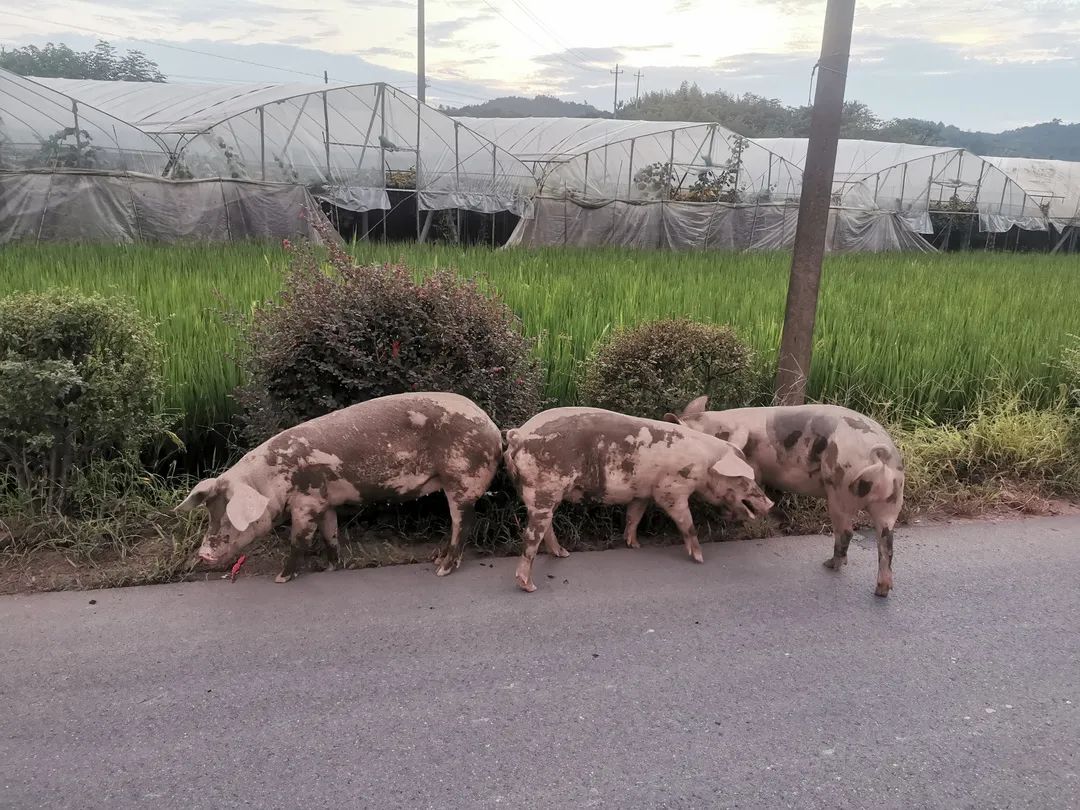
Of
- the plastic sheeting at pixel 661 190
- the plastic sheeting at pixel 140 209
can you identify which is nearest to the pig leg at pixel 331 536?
the plastic sheeting at pixel 140 209

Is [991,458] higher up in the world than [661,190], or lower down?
lower down

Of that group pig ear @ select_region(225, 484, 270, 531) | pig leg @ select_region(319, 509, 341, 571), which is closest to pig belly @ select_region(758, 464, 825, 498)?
pig leg @ select_region(319, 509, 341, 571)

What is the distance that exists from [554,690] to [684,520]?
3.37 feet

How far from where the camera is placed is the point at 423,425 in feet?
9.36

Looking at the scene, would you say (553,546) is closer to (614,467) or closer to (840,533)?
(614,467)

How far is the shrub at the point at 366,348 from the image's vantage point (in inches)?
127

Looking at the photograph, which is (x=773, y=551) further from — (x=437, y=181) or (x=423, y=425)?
(x=437, y=181)

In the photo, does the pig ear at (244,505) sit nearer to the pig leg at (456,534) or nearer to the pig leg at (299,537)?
the pig leg at (299,537)

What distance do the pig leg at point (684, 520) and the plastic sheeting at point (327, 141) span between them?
13.0m

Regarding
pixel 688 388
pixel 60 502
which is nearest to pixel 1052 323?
pixel 688 388

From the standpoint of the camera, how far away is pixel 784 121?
52.4 metres

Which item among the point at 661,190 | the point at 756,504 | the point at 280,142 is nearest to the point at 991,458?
the point at 756,504

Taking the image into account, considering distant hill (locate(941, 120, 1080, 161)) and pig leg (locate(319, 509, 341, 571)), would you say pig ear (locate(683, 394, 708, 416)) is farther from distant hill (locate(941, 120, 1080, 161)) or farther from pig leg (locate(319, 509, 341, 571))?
distant hill (locate(941, 120, 1080, 161))

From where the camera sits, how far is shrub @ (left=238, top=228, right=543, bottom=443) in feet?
10.6
